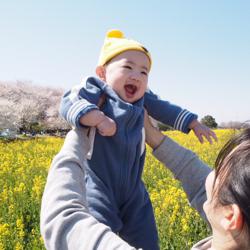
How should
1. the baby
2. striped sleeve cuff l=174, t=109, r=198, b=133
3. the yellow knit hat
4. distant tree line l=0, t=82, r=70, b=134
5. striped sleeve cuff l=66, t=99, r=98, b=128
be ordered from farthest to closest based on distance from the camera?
Answer: distant tree line l=0, t=82, r=70, b=134 → striped sleeve cuff l=174, t=109, r=198, b=133 → the yellow knit hat → the baby → striped sleeve cuff l=66, t=99, r=98, b=128

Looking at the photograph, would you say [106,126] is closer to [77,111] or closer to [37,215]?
[77,111]

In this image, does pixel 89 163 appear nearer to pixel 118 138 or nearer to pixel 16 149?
pixel 118 138

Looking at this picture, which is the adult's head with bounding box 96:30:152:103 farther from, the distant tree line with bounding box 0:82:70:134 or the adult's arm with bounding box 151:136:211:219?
the distant tree line with bounding box 0:82:70:134

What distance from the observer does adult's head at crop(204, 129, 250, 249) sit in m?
0.99

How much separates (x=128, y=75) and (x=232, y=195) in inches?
41.7

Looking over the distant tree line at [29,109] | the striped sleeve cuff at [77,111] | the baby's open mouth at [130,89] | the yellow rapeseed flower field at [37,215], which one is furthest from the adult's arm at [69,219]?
the distant tree line at [29,109]

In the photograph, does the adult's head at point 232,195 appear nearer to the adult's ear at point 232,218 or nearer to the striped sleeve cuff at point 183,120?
the adult's ear at point 232,218

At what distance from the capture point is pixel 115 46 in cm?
206

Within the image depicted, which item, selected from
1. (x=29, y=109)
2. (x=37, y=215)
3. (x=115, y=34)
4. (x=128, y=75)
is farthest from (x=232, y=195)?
(x=29, y=109)

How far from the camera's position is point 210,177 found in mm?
1186

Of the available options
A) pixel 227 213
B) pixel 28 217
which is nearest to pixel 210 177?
pixel 227 213

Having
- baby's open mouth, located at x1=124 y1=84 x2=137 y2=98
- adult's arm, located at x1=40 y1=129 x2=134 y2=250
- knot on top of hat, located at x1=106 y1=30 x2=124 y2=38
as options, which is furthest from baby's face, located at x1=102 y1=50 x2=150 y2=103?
adult's arm, located at x1=40 y1=129 x2=134 y2=250

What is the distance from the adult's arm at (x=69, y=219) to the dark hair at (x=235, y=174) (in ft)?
0.82

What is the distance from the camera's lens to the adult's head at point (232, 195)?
3.26ft
